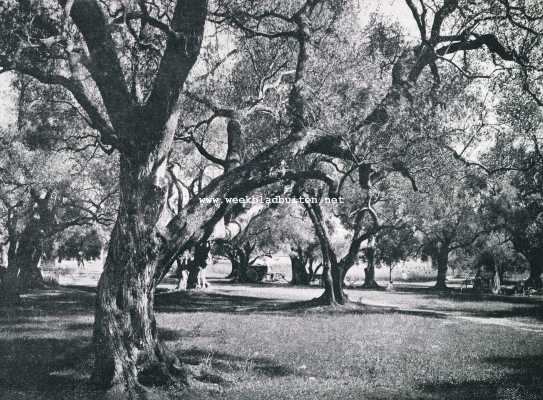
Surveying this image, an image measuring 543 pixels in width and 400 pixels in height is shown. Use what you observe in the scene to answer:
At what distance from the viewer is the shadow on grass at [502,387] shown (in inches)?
303

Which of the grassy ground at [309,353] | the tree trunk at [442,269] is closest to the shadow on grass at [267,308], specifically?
the grassy ground at [309,353]

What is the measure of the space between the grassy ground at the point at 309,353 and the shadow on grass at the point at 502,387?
2 centimetres

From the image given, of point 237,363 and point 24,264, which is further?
point 24,264

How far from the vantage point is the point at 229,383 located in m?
8.29

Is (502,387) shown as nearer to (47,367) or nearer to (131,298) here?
(131,298)

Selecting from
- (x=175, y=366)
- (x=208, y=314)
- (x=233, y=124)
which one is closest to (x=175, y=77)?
(x=233, y=124)

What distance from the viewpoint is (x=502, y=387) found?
8305mm

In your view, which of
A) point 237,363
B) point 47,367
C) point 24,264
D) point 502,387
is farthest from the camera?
point 24,264

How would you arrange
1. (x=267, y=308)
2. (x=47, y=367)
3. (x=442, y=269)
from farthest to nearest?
1. (x=442, y=269)
2. (x=267, y=308)
3. (x=47, y=367)

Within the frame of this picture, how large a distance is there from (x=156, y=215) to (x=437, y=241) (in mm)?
43985

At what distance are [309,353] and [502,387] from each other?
176 inches

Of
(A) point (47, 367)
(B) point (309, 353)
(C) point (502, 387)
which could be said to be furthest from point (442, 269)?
(A) point (47, 367)

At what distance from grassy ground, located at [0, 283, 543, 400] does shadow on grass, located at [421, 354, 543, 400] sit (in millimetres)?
18

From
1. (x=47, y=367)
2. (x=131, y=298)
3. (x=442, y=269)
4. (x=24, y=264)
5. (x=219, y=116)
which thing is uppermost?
(x=219, y=116)
